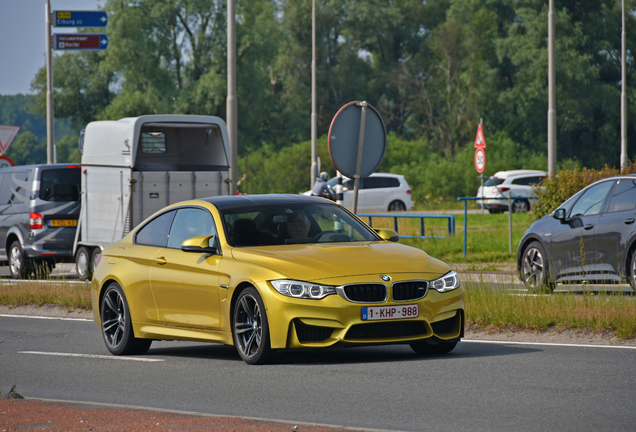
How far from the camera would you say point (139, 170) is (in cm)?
1880

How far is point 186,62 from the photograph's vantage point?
62.1 metres

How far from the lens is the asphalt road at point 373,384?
6.57 m

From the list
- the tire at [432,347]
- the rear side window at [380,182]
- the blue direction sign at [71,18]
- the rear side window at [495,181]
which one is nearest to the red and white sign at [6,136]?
the blue direction sign at [71,18]

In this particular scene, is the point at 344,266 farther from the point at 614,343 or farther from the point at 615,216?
the point at 615,216

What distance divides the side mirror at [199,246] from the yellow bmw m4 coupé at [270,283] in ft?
0.04

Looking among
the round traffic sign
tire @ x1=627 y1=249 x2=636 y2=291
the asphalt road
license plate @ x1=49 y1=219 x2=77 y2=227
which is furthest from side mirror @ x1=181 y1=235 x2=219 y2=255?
license plate @ x1=49 y1=219 x2=77 y2=227

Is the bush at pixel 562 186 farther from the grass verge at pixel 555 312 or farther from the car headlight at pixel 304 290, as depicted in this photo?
the car headlight at pixel 304 290

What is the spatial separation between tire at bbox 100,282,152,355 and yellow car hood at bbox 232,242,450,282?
165 centimetres

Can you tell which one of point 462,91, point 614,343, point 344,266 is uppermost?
point 462,91

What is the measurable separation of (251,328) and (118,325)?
80.3 inches

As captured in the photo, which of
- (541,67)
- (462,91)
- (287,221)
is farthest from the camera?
(462,91)

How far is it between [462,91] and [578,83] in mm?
8111

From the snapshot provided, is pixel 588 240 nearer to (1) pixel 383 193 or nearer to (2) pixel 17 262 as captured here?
(2) pixel 17 262

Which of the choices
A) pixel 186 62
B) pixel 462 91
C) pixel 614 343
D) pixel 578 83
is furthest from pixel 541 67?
pixel 614 343
